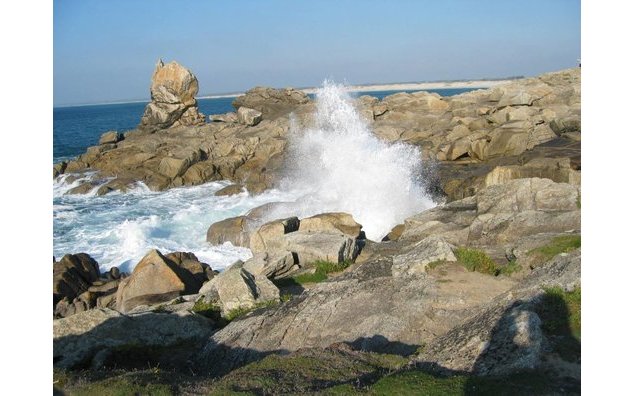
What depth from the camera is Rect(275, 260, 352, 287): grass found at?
17312 millimetres

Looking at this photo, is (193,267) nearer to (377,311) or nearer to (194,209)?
(377,311)

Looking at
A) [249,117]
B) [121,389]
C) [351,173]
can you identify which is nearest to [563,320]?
[121,389]

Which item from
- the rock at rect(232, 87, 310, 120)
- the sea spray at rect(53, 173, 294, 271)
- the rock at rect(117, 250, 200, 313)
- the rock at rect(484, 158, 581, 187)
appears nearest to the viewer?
the rock at rect(117, 250, 200, 313)

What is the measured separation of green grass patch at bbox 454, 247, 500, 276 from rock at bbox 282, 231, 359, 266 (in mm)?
5156

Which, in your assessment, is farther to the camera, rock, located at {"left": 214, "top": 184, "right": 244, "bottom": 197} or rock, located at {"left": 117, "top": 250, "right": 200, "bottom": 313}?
rock, located at {"left": 214, "top": 184, "right": 244, "bottom": 197}

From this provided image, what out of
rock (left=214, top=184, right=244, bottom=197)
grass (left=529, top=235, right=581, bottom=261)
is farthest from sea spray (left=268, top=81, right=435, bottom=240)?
grass (left=529, top=235, right=581, bottom=261)

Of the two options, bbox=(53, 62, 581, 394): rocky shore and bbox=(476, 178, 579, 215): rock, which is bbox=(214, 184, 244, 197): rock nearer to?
bbox=(53, 62, 581, 394): rocky shore

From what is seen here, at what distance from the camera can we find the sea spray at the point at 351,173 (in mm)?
30547

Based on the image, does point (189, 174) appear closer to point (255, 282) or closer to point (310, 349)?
point (255, 282)

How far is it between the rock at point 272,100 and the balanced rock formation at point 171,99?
6.44 metres

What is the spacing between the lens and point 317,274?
17469 mm

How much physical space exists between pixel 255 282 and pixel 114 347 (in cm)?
456

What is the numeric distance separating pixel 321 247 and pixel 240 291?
13.2 ft

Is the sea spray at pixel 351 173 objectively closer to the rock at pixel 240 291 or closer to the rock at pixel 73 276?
the rock at pixel 73 276
